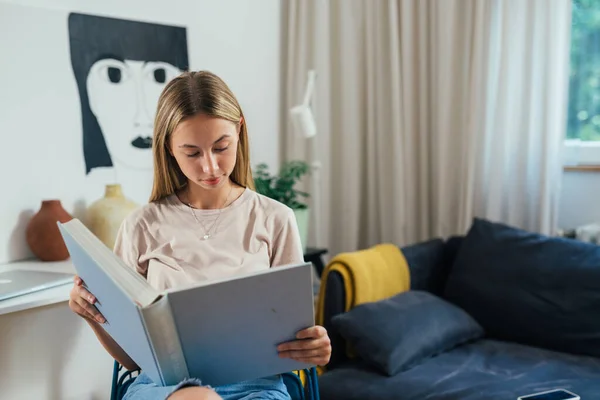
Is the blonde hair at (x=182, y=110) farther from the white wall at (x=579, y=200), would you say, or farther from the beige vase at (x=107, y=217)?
the white wall at (x=579, y=200)

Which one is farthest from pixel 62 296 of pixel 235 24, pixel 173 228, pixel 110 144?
pixel 235 24

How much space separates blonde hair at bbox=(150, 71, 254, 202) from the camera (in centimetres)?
129

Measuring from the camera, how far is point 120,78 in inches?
86.6

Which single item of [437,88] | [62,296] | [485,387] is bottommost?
[485,387]

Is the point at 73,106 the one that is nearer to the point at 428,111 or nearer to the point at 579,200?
the point at 428,111

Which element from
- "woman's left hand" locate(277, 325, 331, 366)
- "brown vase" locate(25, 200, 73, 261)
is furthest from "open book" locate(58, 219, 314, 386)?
"brown vase" locate(25, 200, 73, 261)

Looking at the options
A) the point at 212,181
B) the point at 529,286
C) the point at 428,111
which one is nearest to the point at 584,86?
the point at 428,111

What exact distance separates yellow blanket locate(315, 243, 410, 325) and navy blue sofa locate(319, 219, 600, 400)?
33 mm

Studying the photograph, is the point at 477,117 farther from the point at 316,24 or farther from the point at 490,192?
the point at 316,24

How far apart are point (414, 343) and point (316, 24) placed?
4.75ft

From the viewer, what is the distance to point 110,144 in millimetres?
2188

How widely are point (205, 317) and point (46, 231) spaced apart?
3.61ft

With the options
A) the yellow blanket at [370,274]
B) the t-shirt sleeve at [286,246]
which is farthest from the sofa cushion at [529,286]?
the t-shirt sleeve at [286,246]

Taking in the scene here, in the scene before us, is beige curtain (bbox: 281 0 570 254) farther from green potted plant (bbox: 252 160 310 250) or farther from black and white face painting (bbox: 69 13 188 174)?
black and white face painting (bbox: 69 13 188 174)
